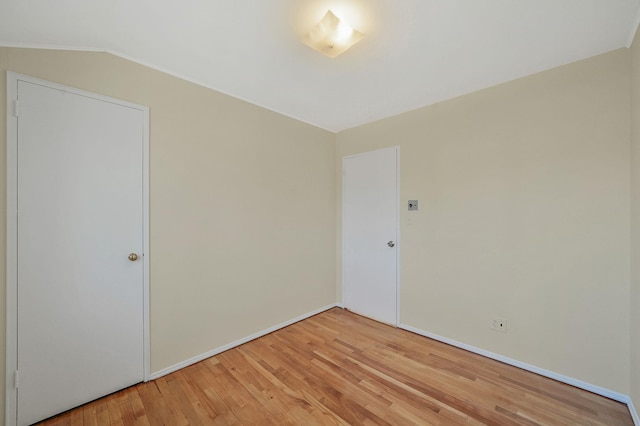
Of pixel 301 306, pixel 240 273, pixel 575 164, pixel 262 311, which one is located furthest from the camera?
pixel 301 306

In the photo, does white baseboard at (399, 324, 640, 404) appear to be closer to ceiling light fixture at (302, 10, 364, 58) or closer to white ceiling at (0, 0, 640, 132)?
white ceiling at (0, 0, 640, 132)

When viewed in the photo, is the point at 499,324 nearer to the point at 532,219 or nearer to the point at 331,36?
the point at 532,219

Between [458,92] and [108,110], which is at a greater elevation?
[458,92]

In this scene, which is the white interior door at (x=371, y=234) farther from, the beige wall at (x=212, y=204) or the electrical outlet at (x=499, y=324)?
the electrical outlet at (x=499, y=324)

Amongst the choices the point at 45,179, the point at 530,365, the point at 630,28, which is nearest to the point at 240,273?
the point at 45,179

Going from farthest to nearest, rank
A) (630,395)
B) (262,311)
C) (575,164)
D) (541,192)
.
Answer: (262,311) < (541,192) < (575,164) < (630,395)

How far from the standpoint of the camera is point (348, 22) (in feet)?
4.91

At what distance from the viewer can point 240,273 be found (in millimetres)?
2535

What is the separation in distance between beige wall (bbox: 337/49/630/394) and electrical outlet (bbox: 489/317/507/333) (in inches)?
1.8

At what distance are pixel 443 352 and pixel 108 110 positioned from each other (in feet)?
11.3

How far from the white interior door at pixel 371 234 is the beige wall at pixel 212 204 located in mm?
514

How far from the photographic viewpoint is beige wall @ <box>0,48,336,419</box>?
1877 mm

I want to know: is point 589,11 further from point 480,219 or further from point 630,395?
point 630,395

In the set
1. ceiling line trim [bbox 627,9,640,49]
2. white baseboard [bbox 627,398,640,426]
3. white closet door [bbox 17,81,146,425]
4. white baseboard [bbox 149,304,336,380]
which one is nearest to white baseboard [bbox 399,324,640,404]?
white baseboard [bbox 627,398,640,426]
